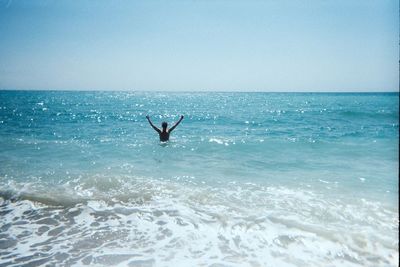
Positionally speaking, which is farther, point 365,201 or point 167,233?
point 365,201

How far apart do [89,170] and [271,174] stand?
685cm

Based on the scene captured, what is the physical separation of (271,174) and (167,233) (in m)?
5.56

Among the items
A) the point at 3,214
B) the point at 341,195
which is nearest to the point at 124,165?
the point at 3,214

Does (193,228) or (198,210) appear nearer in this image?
(193,228)

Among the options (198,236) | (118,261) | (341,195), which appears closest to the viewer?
(118,261)

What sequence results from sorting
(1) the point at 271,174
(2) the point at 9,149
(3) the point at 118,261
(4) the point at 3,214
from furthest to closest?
1. (2) the point at 9,149
2. (1) the point at 271,174
3. (4) the point at 3,214
4. (3) the point at 118,261

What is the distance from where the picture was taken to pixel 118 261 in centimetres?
477

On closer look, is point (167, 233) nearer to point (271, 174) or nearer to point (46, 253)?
point (46, 253)

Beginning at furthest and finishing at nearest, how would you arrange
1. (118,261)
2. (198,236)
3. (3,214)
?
(3,214) → (198,236) → (118,261)

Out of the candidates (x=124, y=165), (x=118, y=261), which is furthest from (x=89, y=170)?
(x=118, y=261)

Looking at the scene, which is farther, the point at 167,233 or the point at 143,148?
the point at 143,148

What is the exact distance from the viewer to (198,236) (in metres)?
5.72

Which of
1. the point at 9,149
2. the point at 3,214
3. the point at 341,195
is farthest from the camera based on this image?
the point at 9,149

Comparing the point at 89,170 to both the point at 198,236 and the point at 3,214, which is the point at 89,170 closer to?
the point at 3,214
